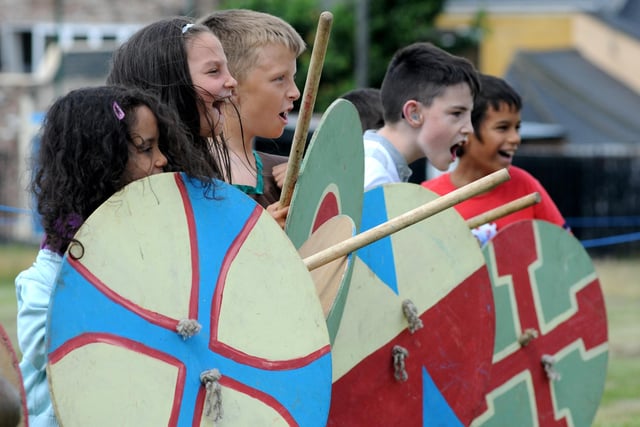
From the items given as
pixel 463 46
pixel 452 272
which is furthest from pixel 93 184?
pixel 463 46

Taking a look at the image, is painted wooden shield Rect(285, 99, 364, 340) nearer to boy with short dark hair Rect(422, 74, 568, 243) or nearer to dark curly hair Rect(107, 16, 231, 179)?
dark curly hair Rect(107, 16, 231, 179)

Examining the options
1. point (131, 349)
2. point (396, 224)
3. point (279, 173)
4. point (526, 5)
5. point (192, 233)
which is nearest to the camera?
point (131, 349)

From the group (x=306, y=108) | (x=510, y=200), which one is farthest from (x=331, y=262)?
(x=510, y=200)

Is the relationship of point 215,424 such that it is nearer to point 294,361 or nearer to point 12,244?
point 294,361

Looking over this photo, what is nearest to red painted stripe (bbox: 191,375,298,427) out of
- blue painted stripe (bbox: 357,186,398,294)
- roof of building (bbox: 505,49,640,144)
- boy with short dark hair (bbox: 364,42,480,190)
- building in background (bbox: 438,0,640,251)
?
blue painted stripe (bbox: 357,186,398,294)

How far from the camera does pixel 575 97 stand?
22672 mm

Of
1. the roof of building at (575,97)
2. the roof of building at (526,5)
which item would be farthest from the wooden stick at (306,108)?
the roof of building at (526,5)

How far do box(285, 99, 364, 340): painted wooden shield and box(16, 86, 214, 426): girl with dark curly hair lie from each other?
13.2 inches

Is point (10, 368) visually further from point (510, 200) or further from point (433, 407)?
point (510, 200)

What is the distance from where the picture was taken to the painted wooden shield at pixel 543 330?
4.05 meters

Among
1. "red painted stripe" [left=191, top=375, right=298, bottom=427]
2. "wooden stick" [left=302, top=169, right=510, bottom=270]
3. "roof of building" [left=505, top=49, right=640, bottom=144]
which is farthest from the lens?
"roof of building" [left=505, top=49, right=640, bottom=144]

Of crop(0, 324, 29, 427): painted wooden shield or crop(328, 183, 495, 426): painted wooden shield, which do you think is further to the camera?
crop(328, 183, 495, 426): painted wooden shield

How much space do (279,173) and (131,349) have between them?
1.00 meters

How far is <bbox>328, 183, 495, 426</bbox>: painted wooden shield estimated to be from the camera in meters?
3.36
